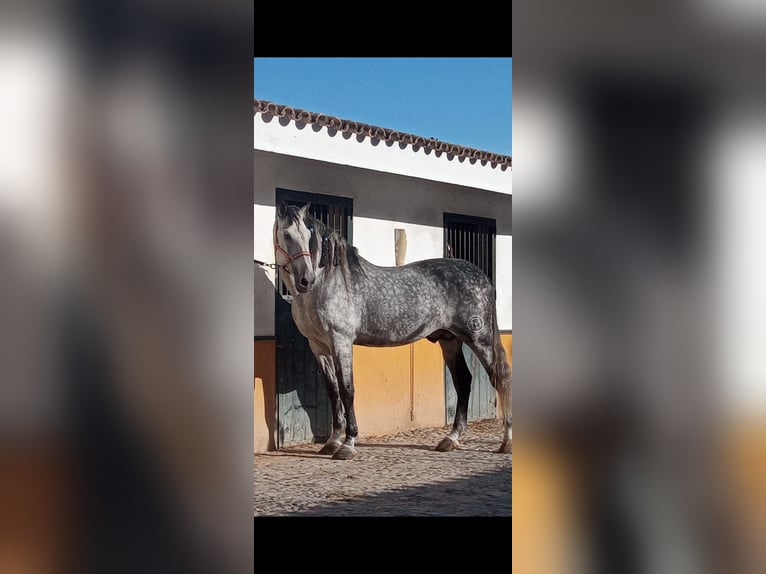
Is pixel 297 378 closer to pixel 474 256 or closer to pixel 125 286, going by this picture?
pixel 474 256

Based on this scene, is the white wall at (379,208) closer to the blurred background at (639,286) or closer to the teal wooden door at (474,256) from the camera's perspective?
the teal wooden door at (474,256)

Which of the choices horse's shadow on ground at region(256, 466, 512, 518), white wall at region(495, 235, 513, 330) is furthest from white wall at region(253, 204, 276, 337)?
white wall at region(495, 235, 513, 330)

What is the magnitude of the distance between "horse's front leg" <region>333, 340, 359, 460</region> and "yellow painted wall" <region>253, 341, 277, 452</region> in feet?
2.34

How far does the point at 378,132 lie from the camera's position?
31.1 feet

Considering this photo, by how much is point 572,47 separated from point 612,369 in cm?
83

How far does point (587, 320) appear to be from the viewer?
2455mm

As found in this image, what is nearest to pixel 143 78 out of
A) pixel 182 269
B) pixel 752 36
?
pixel 182 269

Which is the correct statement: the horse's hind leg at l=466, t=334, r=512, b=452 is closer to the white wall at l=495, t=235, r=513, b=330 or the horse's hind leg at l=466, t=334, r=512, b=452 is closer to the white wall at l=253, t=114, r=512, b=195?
the white wall at l=253, t=114, r=512, b=195

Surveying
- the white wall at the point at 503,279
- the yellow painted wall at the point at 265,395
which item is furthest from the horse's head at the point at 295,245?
the white wall at the point at 503,279

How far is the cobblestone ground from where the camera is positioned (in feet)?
20.3

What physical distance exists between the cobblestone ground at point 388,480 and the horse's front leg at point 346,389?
4.3 inches

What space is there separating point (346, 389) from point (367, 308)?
Answer: 2.62ft

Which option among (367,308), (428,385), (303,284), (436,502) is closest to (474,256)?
(428,385)

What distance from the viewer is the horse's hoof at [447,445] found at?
8.73m
